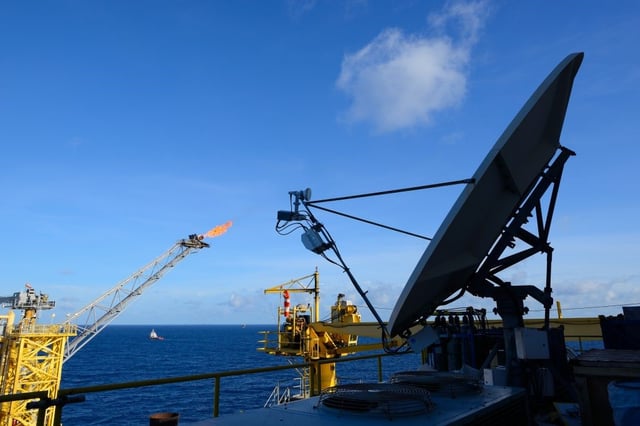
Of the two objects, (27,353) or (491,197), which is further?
(27,353)

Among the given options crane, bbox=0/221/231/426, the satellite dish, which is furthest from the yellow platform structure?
the satellite dish

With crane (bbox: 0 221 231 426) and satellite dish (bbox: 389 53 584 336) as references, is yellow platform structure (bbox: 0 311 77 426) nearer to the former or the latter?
crane (bbox: 0 221 231 426)

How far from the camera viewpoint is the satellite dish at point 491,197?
6.09 m

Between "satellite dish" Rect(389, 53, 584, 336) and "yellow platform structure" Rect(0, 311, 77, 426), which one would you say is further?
"yellow platform structure" Rect(0, 311, 77, 426)

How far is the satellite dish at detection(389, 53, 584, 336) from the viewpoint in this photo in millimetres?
6086

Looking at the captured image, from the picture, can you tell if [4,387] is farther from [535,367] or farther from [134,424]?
[535,367]

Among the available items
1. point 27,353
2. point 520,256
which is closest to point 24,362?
point 27,353

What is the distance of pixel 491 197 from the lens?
6.75m

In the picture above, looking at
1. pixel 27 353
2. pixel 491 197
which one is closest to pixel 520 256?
pixel 491 197

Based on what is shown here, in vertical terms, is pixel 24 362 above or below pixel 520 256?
below

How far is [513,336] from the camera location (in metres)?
7.68

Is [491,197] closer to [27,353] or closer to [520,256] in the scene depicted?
[520,256]

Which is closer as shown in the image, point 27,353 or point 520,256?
point 520,256

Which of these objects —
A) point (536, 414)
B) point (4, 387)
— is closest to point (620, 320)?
point (536, 414)
